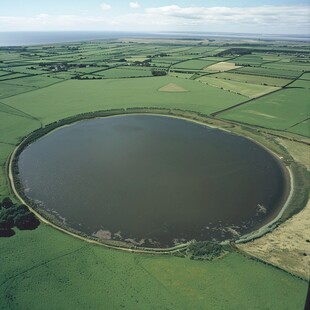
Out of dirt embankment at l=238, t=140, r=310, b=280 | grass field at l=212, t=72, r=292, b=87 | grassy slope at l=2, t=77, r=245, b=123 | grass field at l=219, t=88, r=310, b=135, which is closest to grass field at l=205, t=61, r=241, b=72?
grass field at l=212, t=72, r=292, b=87

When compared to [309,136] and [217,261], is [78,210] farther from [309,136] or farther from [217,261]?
[309,136]

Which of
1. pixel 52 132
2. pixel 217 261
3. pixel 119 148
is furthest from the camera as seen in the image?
pixel 52 132

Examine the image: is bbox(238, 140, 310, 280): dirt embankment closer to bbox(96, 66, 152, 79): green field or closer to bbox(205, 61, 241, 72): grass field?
bbox(96, 66, 152, 79): green field

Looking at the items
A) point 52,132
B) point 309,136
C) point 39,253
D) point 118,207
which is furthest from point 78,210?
point 309,136

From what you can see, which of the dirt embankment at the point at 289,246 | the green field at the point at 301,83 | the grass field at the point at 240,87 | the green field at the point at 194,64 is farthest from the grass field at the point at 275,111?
the green field at the point at 194,64

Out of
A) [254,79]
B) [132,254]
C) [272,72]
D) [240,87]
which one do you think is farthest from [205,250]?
[272,72]
